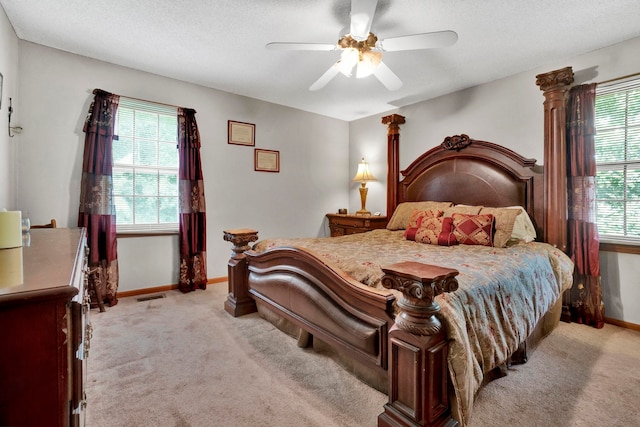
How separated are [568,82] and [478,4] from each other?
53.6 inches

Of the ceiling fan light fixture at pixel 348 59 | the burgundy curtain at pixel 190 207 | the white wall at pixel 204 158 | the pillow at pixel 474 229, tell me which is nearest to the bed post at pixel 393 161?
the white wall at pixel 204 158

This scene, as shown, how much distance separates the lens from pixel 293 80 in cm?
355

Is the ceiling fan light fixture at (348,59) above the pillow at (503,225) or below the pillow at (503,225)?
above

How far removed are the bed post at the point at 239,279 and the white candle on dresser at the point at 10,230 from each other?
5.59 ft

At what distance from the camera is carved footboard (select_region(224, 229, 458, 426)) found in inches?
50.0

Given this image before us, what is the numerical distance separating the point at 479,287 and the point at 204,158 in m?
3.35

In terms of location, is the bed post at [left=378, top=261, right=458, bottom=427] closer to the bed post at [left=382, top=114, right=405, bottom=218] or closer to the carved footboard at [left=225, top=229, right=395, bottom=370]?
the carved footboard at [left=225, top=229, right=395, bottom=370]

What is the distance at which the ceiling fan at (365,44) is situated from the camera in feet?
6.23

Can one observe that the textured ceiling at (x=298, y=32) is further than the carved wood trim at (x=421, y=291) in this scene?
Yes

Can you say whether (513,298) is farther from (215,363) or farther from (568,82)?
(568,82)

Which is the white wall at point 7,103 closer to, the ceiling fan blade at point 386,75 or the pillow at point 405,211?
the ceiling fan blade at point 386,75

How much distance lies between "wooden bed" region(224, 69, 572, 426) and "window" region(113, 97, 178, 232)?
3.97ft

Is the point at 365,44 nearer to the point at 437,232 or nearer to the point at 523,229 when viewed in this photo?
the point at 437,232

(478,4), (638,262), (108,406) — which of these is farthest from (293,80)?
(638,262)
